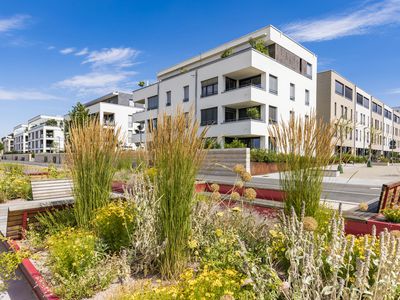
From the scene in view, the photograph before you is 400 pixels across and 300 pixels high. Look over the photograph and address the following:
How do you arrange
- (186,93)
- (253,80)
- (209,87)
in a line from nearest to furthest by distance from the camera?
(253,80) → (209,87) → (186,93)

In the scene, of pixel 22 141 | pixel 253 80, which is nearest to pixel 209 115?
pixel 253 80

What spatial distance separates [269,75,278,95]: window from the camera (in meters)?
23.6

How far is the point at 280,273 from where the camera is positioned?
295cm

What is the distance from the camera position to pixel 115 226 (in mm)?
3596

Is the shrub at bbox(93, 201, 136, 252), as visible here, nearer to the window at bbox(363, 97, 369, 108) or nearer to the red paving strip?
the red paving strip

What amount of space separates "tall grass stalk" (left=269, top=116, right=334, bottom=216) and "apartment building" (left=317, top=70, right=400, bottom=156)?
1999cm

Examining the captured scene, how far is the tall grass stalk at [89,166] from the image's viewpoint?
397cm

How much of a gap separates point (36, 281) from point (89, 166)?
166 centimetres

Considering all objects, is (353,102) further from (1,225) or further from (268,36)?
(1,225)

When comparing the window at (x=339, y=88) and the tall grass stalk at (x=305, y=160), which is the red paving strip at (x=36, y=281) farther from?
the window at (x=339, y=88)

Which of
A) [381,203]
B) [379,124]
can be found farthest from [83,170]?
[379,124]

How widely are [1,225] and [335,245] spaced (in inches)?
258

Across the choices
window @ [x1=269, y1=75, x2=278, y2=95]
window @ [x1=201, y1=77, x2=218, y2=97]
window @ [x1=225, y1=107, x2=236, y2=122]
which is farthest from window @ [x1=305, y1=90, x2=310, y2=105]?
window @ [x1=201, y1=77, x2=218, y2=97]

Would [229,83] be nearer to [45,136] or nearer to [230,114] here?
[230,114]
